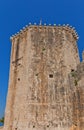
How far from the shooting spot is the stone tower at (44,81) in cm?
1761

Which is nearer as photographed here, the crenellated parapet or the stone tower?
the stone tower

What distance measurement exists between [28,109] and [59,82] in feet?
11.5

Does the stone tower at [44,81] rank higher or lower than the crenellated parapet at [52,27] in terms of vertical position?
lower

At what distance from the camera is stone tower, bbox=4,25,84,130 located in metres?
17.6

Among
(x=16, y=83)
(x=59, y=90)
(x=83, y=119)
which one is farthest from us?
(x=16, y=83)

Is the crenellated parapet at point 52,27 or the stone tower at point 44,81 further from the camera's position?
the crenellated parapet at point 52,27

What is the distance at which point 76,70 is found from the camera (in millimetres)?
20203

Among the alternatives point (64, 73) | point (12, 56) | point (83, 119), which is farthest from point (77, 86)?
point (12, 56)

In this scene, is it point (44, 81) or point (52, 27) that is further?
point (52, 27)

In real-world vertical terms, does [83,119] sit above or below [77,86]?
→ below

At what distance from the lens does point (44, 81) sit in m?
19.1

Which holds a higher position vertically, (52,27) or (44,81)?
(52,27)

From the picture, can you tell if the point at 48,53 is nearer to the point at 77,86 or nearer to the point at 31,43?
the point at 31,43

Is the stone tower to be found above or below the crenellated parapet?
below
